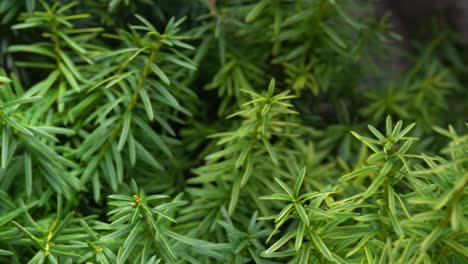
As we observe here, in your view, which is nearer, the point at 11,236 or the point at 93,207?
the point at 11,236

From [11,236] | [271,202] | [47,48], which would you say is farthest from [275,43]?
[11,236]

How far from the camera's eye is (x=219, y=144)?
38.0 inches

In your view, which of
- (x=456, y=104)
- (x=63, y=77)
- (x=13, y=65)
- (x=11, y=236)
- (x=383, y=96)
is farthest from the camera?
(x=456, y=104)

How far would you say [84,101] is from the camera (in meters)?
0.96

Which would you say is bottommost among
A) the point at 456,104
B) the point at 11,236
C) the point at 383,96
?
the point at 456,104

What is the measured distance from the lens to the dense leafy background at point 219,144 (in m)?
0.75

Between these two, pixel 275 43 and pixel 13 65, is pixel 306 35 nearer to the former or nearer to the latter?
pixel 275 43

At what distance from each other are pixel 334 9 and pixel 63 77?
21.6 inches

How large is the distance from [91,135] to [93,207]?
0.14m

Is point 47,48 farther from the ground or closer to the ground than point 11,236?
farther from the ground

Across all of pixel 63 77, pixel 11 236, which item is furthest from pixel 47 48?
pixel 11 236

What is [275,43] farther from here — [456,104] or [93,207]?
[456,104]

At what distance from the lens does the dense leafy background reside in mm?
745

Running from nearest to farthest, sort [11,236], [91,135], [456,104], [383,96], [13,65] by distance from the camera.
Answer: [11,236], [91,135], [13,65], [383,96], [456,104]
